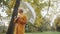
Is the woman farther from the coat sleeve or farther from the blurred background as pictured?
the blurred background

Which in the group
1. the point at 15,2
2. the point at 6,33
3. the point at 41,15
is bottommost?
the point at 6,33

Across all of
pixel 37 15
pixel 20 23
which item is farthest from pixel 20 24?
pixel 37 15

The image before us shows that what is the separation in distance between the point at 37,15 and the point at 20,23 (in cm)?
45

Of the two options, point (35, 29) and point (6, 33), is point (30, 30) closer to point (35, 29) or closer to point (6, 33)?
point (35, 29)

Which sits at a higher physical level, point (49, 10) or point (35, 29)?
point (49, 10)

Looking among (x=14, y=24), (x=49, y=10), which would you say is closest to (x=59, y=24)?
(x=49, y=10)

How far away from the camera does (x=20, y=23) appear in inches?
182

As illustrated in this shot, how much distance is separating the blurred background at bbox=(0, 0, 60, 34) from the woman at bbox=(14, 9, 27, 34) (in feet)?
0.37

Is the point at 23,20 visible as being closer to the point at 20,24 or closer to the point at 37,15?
the point at 20,24

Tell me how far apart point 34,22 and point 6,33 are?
685mm

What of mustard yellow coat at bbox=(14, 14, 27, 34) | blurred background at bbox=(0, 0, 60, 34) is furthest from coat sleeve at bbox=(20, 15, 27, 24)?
blurred background at bbox=(0, 0, 60, 34)

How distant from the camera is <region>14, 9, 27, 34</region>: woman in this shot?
15.0 feet

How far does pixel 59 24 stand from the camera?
4883 mm

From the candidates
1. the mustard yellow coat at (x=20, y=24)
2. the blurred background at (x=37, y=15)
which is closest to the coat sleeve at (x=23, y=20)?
the mustard yellow coat at (x=20, y=24)
